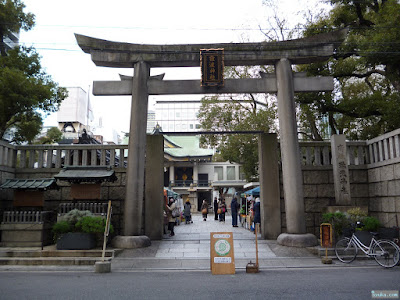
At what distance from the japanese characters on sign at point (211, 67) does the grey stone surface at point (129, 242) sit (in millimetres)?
5942

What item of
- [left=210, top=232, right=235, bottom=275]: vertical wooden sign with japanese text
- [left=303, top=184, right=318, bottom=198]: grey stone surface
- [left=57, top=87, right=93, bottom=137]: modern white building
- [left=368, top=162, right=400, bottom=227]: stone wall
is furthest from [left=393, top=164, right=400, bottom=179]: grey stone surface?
[left=57, top=87, right=93, bottom=137]: modern white building

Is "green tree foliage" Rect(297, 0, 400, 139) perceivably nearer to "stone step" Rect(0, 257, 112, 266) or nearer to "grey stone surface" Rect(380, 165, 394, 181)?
"grey stone surface" Rect(380, 165, 394, 181)

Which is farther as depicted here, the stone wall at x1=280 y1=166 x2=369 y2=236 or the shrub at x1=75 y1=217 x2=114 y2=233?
the stone wall at x1=280 y1=166 x2=369 y2=236

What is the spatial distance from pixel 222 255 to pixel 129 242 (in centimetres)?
422

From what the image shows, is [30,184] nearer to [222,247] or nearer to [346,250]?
[222,247]

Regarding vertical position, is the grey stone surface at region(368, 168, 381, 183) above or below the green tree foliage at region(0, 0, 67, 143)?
below

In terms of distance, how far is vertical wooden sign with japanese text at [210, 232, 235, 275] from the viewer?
27.7 feet

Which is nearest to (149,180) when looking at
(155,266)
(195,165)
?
(155,266)

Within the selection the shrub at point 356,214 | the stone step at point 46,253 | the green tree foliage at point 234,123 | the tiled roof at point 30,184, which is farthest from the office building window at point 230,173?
the stone step at point 46,253

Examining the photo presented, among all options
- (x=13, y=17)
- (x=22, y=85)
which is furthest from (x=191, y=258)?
(x=13, y=17)

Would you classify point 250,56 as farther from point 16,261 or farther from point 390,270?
point 16,261

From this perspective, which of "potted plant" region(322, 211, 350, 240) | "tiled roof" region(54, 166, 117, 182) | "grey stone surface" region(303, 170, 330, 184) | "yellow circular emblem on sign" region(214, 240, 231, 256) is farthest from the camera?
"grey stone surface" region(303, 170, 330, 184)

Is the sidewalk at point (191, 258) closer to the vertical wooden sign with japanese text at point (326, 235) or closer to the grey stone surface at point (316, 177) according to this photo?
the vertical wooden sign with japanese text at point (326, 235)

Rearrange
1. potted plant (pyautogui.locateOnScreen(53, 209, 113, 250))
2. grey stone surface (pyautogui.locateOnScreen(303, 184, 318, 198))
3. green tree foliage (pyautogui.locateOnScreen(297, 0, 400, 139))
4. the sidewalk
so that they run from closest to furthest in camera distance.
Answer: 1. the sidewalk
2. potted plant (pyautogui.locateOnScreen(53, 209, 113, 250))
3. green tree foliage (pyautogui.locateOnScreen(297, 0, 400, 139))
4. grey stone surface (pyautogui.locateOnScreen(303, 184, 318, 198))
